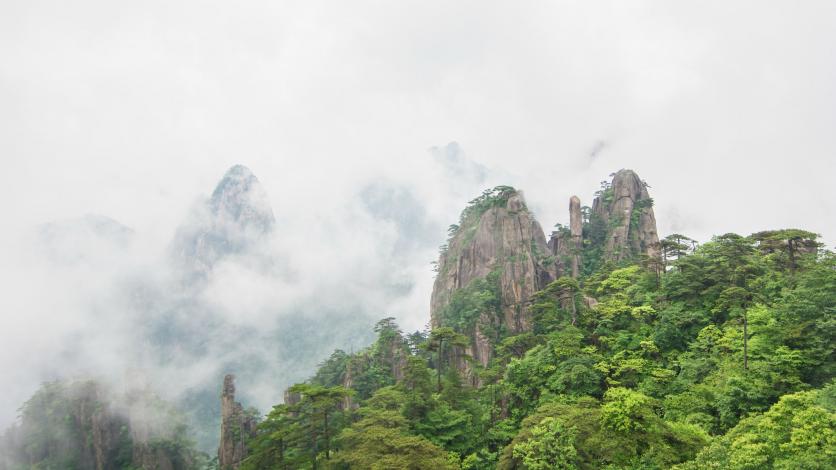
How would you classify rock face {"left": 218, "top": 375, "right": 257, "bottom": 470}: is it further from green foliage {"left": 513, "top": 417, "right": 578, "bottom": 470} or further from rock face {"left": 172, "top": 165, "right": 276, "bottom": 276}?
rock face {"left": 172, "top": 165, "right": 276, "bottom": 276}

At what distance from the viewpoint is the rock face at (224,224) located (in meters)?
149

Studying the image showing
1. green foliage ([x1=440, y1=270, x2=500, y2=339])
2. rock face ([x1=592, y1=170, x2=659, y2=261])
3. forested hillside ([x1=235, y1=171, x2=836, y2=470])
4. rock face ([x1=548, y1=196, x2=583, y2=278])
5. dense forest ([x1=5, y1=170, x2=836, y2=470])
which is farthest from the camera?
rock face ([x1=592, y1=170, x2=659, y2=261])

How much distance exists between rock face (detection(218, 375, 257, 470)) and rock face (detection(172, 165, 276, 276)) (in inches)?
4199

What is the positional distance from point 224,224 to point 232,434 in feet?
382

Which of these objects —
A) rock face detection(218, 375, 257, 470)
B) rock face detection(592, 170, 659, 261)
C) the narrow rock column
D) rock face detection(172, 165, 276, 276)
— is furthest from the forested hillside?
rock face detection(172, 165, 276, 276)

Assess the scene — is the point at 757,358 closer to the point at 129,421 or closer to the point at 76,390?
the point at 129,421

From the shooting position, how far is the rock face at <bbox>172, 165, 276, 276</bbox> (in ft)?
490

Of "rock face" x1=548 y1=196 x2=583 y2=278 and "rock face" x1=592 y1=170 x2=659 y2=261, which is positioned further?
"rock face" x1=592 y1=170 x2=659 y2=261

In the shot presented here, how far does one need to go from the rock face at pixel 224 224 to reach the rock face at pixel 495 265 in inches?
3998

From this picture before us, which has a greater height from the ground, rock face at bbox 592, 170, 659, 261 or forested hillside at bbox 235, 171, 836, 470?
rock face at bbox 592, 170, 659, 261

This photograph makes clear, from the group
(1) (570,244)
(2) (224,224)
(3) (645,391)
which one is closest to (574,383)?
(3) (645,391)

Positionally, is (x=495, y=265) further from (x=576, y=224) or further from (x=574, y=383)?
(x=574, y=383)

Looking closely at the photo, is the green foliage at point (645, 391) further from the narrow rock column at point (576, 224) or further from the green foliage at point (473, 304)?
the narrow rock column at point (576, 224)

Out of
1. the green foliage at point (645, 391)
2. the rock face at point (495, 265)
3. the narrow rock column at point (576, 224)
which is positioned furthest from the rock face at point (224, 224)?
the green foliage at point (645, 391)
